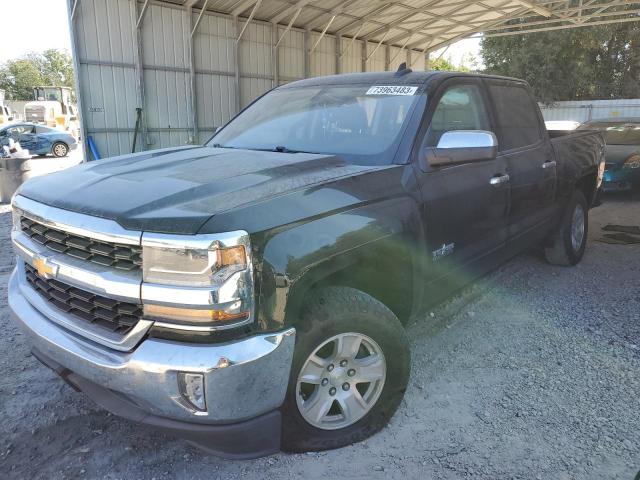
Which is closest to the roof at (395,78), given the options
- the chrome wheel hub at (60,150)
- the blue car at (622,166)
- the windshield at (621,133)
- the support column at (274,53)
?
the blue car at (622,166)

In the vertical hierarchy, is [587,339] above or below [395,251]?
below

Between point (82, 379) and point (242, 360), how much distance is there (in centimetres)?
84

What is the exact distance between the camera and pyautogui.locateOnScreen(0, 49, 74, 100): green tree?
254 ft

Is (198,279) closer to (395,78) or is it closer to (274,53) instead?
(395,78)

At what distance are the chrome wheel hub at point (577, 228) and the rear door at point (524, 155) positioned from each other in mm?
812

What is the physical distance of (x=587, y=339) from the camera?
3787mm

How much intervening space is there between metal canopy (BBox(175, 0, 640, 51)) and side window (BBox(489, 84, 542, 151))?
398 inches

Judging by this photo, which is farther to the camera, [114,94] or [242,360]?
[114,94]

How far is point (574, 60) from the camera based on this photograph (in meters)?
28.8

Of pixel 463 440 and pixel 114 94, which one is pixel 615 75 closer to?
pixel 114 94

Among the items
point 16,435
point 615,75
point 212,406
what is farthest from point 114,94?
point 615,75

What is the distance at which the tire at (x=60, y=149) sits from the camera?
21.3 m

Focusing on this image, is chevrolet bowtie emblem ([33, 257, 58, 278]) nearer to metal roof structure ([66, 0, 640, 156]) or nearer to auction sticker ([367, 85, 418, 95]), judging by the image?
auction sticker ([367, 85, 418, 95])

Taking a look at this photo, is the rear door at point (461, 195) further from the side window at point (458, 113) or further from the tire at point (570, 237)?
the tire at point (570, 237)
